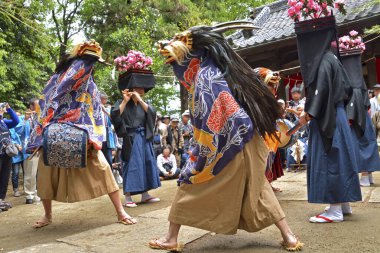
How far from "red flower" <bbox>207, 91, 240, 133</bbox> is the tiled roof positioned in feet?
17.4

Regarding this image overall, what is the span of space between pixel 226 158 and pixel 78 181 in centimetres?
208

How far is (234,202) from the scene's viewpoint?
3.05 m

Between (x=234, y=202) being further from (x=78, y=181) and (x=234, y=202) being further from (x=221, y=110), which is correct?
(x=78, y=181)

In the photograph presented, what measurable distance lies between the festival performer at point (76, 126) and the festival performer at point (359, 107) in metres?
3.25

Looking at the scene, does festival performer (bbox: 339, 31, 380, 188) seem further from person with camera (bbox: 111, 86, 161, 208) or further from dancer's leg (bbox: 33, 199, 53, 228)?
dancer's leg (bbox: 33, 199, 53, 228)

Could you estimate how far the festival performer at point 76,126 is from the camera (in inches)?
171

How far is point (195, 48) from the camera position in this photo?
339 centimetres

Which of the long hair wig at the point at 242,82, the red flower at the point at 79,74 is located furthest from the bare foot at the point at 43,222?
the long hair wig at the point at 242,82

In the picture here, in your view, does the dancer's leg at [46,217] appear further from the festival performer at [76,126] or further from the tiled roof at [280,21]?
the tiled roof at [280,21]

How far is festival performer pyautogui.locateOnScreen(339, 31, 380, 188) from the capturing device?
5.47m

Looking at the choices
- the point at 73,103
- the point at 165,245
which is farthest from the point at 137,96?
the point at 165,245

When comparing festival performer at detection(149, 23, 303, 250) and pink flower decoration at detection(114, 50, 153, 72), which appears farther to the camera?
pink flower decoration at detection(114, 50, 153, 72)

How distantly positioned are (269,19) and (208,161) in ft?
36.8

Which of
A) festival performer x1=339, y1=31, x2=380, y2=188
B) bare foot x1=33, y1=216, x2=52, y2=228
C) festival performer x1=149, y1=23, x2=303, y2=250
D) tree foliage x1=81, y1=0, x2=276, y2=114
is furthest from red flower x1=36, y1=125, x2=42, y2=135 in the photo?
tree foliage x1=81, y1=0, x2=276, y2=114
